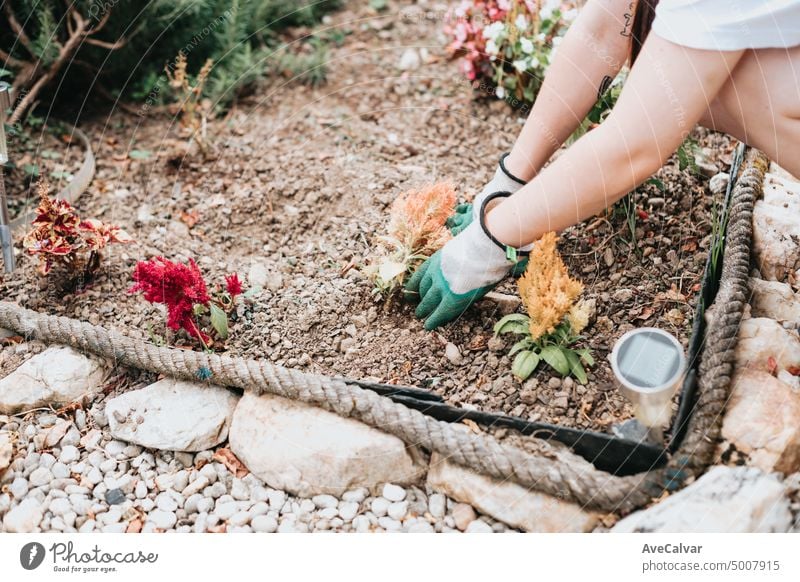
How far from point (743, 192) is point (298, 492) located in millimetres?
1494

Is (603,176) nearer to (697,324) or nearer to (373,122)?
(697,324)

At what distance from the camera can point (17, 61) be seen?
2.69 meters

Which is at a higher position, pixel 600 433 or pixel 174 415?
pixel 600 433

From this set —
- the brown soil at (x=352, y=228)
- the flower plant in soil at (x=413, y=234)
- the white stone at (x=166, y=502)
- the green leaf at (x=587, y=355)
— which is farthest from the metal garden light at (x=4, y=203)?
the green leaf at (x=587, y=355)

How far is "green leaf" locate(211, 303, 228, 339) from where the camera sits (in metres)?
1.98

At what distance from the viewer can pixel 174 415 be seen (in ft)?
6.03

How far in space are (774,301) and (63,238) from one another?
1982 millimetres

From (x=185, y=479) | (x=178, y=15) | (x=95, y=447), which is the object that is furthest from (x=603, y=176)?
(x=178, y=15)

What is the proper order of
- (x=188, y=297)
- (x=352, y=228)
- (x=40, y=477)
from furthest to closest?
(x=352, y=228) → (x=188, y=297) → (x=40, y=477)

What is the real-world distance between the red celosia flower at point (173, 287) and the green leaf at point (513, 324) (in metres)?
0.80

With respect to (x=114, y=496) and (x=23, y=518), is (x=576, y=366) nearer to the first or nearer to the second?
(x=114, y=496)

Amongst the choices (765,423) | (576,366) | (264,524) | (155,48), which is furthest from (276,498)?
(155,48)

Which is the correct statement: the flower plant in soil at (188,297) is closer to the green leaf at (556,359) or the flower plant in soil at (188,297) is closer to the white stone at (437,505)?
the white stone at (437,505)

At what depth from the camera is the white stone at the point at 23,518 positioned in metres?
1.66
